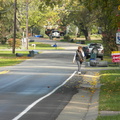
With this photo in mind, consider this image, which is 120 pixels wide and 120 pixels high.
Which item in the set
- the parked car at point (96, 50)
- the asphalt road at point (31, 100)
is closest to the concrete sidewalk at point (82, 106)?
the asphalt road at point (31, 100)

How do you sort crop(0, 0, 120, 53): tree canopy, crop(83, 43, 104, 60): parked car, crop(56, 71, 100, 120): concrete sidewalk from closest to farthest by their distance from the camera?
crop(56, 71, 100, 120): concrete sidewalk, crop(0, 0, 120, 53): tree canopy, crop(83, 43, 104, 60): parked car

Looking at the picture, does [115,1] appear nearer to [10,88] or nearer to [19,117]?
Result: [10,88]

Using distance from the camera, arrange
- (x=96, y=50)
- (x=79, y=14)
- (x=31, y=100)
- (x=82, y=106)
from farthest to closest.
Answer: (x=79, y=14) → (x=96, y=50) → (x=31, y=100) → (x=82, y=106)

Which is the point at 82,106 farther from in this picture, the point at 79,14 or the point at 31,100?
the point at 79,14

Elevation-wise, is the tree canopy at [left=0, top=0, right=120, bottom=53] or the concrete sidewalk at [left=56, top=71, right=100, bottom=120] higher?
the tree canopy at [left=0, top=0, right=120, bottom=53]

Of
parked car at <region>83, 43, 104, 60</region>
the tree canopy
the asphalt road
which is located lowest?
parked car at <region>83, 43, 104, 60</region>

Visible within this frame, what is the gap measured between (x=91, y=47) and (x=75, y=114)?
135 feet

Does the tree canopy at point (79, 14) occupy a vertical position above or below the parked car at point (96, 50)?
above

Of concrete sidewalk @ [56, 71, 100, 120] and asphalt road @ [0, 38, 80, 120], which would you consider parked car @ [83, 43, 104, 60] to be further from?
concrete sidewalk @ [56, 71, 100, 120]

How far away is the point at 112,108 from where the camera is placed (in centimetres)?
1403

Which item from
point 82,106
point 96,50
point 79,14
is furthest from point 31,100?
point 79,14

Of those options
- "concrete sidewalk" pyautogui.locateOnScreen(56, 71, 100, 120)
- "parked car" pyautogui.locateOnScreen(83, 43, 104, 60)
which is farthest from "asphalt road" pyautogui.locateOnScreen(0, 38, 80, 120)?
"parked car" pyautogui.locateOnScreen(83, 43, 104, 60)

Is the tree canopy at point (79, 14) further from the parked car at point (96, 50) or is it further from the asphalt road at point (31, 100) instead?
the asphalt road at point (31, 100)

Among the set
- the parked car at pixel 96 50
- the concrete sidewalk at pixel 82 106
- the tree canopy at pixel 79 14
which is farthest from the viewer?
the parked car at pixel 96 50
